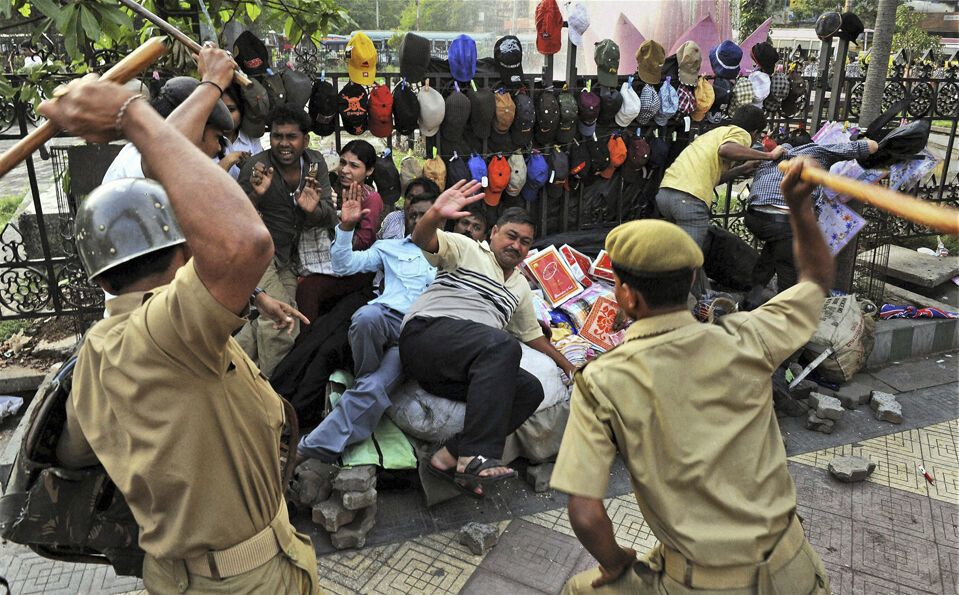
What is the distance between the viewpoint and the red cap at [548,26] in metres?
6.14

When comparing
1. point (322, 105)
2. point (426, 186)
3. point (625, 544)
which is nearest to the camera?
point (625, 544)

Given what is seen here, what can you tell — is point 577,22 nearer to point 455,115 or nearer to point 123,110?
point 455,115

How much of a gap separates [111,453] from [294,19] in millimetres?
4060

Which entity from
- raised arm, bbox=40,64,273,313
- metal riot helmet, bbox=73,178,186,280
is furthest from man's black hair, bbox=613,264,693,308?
metal riot helmet, bbox=73,178,186,280

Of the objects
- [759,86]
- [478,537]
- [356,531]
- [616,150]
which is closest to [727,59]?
[759,86]

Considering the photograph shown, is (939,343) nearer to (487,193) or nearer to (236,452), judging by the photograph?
(487,193)

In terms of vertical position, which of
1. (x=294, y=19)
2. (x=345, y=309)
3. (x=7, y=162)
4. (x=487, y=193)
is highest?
(x=294, y=19)

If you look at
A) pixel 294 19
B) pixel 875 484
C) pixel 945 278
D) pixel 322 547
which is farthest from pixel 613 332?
pixel 945 278

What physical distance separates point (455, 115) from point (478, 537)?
334 cm

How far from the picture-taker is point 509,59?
5.85 meters

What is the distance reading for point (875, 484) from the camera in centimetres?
426

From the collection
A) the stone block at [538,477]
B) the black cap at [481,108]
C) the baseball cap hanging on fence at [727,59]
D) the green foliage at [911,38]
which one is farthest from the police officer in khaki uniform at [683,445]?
the green foliage at [911,38]

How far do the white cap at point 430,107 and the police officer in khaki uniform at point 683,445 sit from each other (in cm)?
371

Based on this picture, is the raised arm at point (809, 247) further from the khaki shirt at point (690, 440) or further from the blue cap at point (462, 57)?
the blue cap at point (462, 57)
